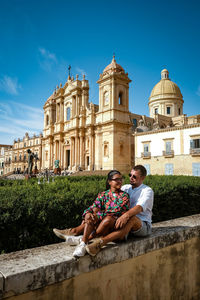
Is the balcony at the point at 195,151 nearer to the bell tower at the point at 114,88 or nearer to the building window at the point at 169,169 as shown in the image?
the building window at the point at 169,169

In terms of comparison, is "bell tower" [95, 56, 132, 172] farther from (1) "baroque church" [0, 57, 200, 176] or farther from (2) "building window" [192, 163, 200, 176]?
(2) "building window" [192, 163, 200, 176]

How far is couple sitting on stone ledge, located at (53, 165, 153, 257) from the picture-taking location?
2.60 metres

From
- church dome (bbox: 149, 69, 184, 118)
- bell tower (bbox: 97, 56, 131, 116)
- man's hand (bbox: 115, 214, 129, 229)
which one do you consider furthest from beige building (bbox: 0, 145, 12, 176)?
man's hand (bbox: 115, 214, 129, 229)

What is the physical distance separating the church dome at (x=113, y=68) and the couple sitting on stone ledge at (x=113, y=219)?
32987 mm

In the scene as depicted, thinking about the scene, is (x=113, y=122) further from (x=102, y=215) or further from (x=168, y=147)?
(x=102, y=215)

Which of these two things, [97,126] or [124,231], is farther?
[97,126]

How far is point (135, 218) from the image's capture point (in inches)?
112

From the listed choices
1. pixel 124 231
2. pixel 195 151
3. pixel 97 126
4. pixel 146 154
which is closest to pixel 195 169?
pixel 195 151

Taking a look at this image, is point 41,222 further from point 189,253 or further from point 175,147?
point 175,147

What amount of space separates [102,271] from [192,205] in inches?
205

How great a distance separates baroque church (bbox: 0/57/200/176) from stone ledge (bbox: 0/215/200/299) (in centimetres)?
2275

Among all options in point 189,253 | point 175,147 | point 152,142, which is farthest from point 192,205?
point 152,142

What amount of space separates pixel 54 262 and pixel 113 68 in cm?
3480

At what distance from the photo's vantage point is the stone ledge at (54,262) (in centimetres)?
194
